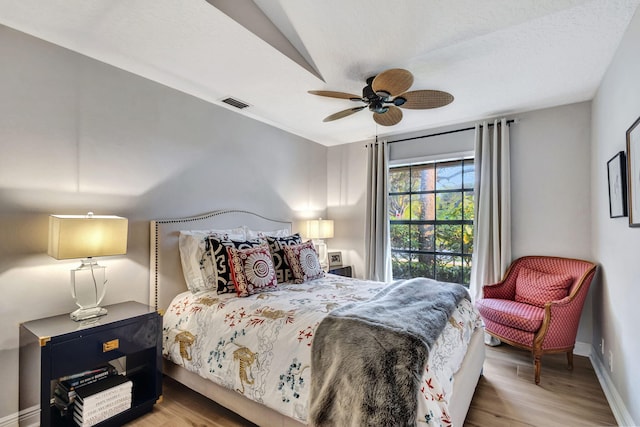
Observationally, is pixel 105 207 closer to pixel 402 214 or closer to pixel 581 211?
pixel 402 214

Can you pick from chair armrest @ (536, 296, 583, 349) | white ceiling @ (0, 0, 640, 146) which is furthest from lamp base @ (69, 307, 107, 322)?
chair armrest @ (536, 296, 583, 349)

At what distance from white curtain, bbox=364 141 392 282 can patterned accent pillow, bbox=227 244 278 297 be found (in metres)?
2.07

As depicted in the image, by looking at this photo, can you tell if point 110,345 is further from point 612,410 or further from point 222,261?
point 612,410

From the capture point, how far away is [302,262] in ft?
9.75

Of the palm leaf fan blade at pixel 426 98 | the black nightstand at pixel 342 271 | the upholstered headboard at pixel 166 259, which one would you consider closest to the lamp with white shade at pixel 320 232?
the black nightstand at pixel 342 271

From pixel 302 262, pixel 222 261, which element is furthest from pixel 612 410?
pixel 222 261

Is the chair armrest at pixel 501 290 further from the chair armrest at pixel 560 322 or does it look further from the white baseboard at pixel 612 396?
the white baseboard at pixel 612 396

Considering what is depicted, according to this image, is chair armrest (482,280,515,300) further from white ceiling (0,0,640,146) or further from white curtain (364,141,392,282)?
white ceiling (0,0,640,146)

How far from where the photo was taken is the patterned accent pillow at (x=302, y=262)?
9.57ft

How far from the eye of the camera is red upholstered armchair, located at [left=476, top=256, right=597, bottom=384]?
263 centimetres

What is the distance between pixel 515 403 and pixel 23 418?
10.9 feet

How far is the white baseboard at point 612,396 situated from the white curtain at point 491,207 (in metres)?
1.06

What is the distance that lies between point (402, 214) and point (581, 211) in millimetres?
1953

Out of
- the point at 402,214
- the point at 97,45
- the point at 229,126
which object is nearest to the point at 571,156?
the point at 402,214
